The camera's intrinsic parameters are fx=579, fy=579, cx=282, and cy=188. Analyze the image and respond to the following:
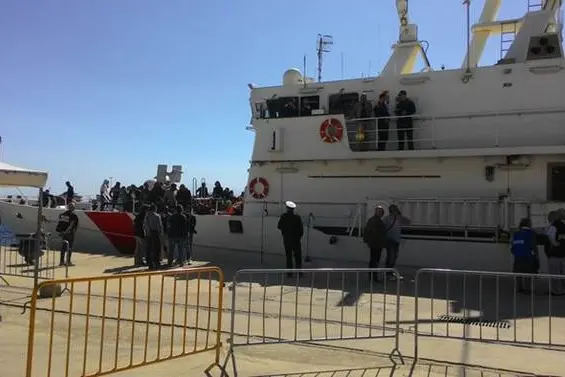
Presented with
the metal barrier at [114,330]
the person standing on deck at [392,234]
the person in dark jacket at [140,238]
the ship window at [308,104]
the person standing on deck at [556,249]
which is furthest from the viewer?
the ship window at [308,104]

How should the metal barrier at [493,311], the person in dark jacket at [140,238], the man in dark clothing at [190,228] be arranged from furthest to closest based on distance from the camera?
1. the man in dark clothing at [190,228]
2. the person in dark jacket at [140,238]
3. the metal barrier at [493,311]

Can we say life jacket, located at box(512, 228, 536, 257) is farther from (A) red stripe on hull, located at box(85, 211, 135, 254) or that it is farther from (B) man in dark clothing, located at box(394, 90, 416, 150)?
(A) red stripe on hull, located at box(85, 211, 135, 254)

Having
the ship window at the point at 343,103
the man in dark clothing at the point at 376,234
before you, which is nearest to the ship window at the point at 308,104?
the ship window at the point at 343,103

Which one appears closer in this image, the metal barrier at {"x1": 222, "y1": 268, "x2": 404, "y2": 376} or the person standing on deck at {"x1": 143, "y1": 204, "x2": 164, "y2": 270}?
the metal barrier at {"x1": 222, "y1": 268, "x2": 404, "y2": 376}

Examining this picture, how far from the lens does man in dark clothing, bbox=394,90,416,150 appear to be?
1336 centimetres

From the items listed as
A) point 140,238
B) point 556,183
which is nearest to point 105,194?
point 140,238

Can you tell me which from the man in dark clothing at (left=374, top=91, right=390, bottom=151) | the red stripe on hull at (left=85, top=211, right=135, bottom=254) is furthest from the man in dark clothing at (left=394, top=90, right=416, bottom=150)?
the red stripe on hull at (left=85, top=211, right=135, bottom=254)

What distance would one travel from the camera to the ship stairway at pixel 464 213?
12266 mm

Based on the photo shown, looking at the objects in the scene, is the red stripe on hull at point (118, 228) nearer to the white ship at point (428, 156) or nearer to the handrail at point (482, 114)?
the white ship at point (428, 156)

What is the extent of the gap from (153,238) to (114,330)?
616 cm

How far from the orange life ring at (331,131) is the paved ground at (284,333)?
449cm

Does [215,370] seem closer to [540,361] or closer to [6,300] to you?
[540,361]

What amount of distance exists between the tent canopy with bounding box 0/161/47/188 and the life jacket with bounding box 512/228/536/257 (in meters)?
7.99

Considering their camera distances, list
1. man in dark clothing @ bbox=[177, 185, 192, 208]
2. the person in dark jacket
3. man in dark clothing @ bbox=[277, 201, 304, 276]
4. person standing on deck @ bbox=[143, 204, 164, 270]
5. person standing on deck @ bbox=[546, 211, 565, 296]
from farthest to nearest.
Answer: man in dark clothing @ bbox=[177, 185, 192, 208] → the person in dark jacket → person standing on deck @ bbox=[143, 204, 164, 270] → man in dark clothing @ bbox=[277, 201, 304, 276] → person standing on deck @ bbox=[546, 211, 565, 296]
